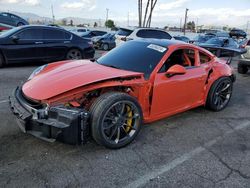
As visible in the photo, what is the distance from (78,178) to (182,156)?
1.39 m

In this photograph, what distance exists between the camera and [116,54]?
4512mm

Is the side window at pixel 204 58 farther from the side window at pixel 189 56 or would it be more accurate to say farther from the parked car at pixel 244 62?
the parked car at pixel 244 62

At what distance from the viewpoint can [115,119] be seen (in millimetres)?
3416

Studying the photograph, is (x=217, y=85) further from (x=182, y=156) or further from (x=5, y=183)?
(x=5, y=183)

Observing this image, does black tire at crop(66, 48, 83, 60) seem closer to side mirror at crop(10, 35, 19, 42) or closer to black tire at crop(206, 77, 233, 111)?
side mirror at crop(10, 35, 19, 42)

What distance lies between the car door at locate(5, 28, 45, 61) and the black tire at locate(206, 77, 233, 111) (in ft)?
20.7

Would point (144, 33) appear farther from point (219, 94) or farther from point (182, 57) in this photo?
point (182, 57)

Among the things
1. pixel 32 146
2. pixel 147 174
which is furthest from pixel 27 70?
pixel 147 174

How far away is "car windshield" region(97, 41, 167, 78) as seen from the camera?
4004 mm

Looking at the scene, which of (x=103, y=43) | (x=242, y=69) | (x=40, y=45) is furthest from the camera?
(x=103, y=43)

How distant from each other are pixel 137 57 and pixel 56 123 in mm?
1836

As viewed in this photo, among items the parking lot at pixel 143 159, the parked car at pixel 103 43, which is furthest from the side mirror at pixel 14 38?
the parked car at pixel 103 43

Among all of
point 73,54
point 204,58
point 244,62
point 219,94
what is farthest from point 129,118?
point 244,62

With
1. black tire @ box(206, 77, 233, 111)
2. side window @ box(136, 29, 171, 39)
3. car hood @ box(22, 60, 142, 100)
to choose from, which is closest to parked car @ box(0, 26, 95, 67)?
side window @ box(136, 29, 171, 39)
